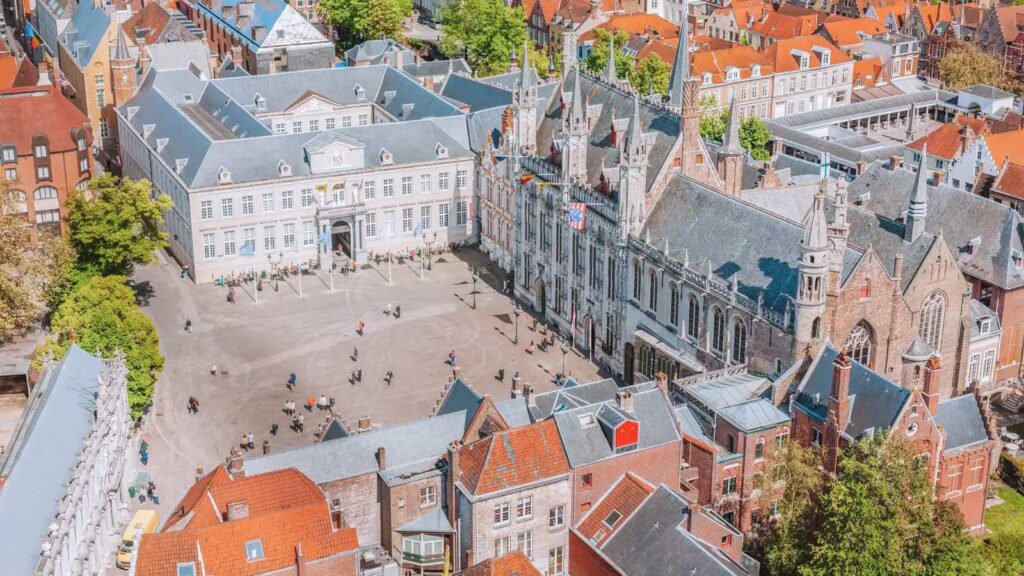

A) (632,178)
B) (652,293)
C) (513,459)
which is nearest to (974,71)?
(632,178)

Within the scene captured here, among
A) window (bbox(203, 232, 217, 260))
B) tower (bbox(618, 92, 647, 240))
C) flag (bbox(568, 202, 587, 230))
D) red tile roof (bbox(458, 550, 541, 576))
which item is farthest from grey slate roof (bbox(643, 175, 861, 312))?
window (bbox(203, 232, 217, 260))

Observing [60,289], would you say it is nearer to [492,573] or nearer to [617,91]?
[617,91]

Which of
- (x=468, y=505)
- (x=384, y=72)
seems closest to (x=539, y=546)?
(x=468, y=505)

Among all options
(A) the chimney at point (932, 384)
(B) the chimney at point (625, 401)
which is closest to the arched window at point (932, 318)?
(A) the chimney at point (932, 384)

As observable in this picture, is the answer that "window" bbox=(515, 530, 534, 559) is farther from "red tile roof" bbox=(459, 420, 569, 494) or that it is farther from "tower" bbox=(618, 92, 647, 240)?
"tower" bbox=(618, 92, 647, 240)

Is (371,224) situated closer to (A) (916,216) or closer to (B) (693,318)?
(B) (693,318)

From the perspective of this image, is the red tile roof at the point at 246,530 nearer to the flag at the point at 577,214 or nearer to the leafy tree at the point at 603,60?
the flag at the point at 577,214
